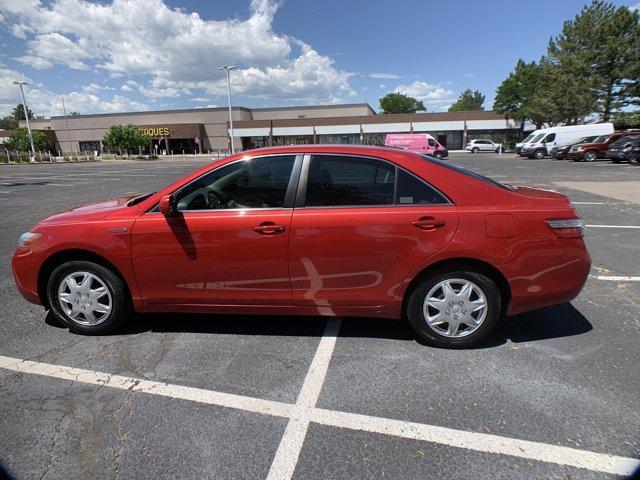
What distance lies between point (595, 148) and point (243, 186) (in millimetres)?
31206

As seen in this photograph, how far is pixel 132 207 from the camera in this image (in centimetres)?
340

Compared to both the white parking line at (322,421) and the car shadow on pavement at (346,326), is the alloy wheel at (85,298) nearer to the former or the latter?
the car shadow on pavement at (346,326)

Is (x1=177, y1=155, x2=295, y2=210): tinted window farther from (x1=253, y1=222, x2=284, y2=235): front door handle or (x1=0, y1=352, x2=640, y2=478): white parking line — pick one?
(x1=0, y1=352, x2=640, y2=478): white parking line

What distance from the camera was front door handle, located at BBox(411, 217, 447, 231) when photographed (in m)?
3.03

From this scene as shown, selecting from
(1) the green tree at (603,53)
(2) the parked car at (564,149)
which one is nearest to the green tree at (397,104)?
(1) the green tree at (603,53)

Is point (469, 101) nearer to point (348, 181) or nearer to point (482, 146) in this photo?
point (482, 146)

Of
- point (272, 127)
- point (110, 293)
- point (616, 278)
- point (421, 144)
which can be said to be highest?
point (272, 127)

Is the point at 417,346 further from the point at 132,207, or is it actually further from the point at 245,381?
the point at 132,207

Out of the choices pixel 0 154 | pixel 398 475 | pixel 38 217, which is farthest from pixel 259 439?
pixel 0 154

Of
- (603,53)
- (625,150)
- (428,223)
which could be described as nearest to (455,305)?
(428,223)

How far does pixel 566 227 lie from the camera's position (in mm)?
3076

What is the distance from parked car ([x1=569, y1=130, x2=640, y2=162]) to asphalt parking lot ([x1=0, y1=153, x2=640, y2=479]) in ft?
94.3

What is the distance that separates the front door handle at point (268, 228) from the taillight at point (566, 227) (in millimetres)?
2095

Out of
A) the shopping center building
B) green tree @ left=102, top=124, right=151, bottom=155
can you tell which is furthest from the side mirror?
green tree @ left=102, top=124, right=151, bottom=155
